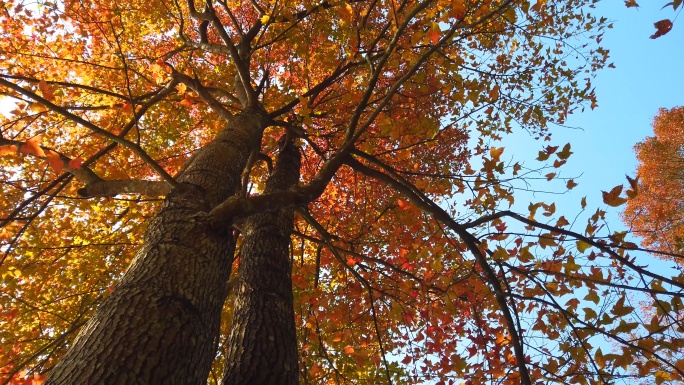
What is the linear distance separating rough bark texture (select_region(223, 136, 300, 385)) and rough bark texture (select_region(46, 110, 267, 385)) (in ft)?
0.87

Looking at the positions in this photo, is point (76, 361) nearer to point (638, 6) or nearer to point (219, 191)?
point (219, 191)

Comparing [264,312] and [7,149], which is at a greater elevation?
[7,149]

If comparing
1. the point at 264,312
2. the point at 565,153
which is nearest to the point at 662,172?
the point at 565,153

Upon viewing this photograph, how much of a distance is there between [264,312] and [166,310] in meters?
0.99

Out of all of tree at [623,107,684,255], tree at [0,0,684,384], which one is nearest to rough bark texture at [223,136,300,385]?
tree at [0,0,684,384]

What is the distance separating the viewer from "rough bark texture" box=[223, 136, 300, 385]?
2.48 m

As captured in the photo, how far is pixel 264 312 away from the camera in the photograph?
9.81ft

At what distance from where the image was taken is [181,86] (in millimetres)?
5273

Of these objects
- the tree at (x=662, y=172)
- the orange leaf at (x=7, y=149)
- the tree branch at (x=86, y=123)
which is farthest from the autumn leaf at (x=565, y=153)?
the tree at (x=662, y=172)

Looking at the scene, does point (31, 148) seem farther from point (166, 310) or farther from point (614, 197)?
point (614, 197)

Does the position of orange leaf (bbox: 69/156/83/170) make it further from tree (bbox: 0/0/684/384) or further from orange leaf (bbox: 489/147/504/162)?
orange leaf (bbox: 489/147/504/162)

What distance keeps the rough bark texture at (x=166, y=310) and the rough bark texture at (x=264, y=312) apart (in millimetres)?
265

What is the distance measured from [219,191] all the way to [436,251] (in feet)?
7.45

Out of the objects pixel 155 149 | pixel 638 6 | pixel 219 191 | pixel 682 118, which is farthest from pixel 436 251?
pixel 682 118
